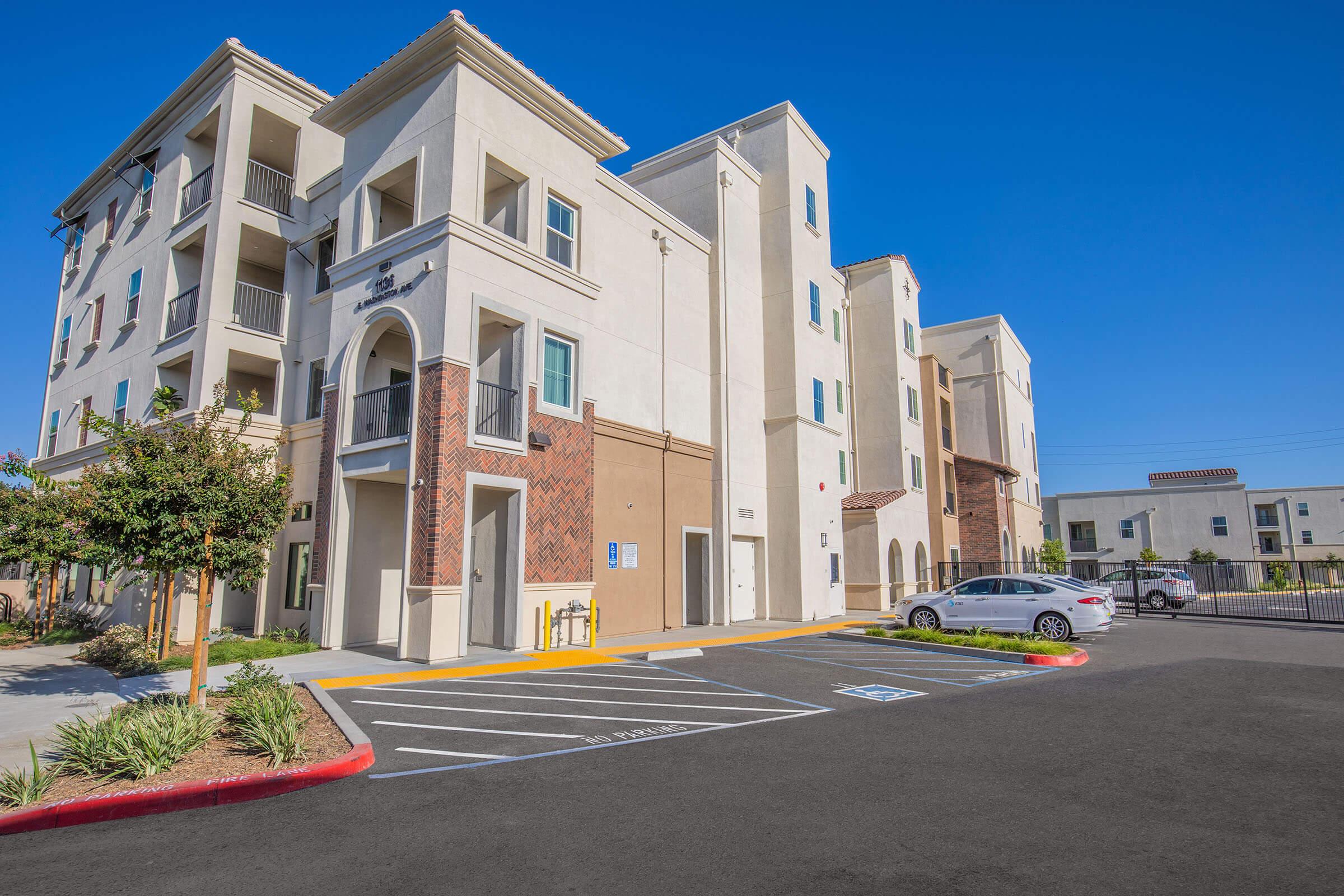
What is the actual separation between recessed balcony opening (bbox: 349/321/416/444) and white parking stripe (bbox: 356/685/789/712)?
217 inches

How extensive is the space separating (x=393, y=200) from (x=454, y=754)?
15639mm

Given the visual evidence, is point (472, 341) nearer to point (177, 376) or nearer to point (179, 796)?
point (179, 796)

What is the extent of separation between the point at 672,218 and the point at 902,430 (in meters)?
15.5

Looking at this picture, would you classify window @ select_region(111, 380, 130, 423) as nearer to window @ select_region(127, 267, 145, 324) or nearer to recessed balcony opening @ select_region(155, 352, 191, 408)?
recessed balcony opening @ select_region(155, 352, 191, 408)

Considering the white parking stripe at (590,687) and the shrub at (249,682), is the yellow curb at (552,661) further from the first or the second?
the shrub at (249,682)

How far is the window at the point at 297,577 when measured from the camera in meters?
19.2

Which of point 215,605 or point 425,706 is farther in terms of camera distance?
point 215,605

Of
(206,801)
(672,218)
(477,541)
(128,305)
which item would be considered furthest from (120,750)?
(128,305)

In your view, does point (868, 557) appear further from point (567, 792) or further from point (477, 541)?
point (567, 792)

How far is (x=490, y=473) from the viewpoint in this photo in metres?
15.3

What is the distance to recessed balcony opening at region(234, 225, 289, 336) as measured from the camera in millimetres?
20625

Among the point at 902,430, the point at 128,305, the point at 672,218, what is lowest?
the point at 902,430

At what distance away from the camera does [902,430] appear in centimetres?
3259

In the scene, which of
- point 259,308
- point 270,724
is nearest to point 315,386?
point 259,308
